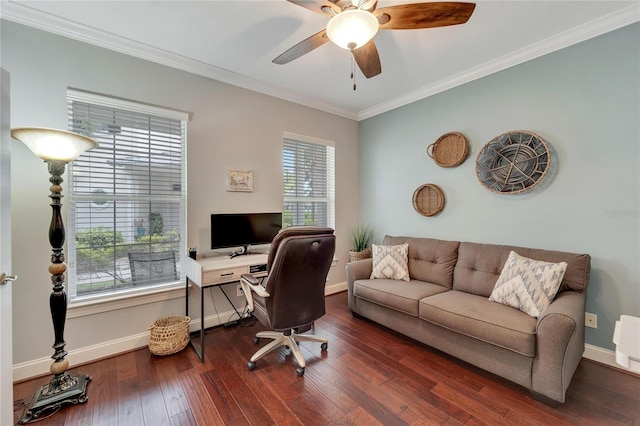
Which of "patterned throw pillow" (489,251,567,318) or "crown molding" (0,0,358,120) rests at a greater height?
"crown molding" (0,0,358,120)

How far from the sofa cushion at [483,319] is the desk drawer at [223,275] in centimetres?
163

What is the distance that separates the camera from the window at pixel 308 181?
347 cm

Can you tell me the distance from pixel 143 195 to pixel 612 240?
13.1 ft

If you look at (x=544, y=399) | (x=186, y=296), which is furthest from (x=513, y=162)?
(x=186, y=296)

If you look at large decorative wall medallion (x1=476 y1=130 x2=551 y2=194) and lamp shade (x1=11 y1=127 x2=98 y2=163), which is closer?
lamp shade (x1=11 y1=127 x2=98 y2=163)

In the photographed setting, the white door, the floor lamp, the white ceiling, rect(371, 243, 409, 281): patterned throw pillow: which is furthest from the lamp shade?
rect(371, 243, 409, 281): patterned throw pillow

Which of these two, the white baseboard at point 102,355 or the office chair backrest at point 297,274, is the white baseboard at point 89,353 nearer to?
the white baseboard at point 102,355

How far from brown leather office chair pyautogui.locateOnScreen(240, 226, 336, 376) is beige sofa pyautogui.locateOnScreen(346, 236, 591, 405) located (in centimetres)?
85

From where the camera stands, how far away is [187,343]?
2404 mm

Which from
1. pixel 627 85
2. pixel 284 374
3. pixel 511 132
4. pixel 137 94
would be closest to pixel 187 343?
pixel 284 374

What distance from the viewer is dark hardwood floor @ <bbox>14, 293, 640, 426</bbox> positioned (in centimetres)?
158

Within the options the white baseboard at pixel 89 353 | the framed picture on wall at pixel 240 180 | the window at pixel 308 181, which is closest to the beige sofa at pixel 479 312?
the window at pixel 308 181

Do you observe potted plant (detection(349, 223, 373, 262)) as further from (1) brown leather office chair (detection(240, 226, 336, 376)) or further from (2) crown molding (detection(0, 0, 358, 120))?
(2) crown molding (detection(0, 0, 358, 120))

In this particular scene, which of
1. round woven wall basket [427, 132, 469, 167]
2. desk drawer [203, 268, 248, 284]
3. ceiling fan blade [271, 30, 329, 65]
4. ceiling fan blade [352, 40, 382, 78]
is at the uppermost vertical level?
ceiling fan blade [271, 30, 329, 65]
